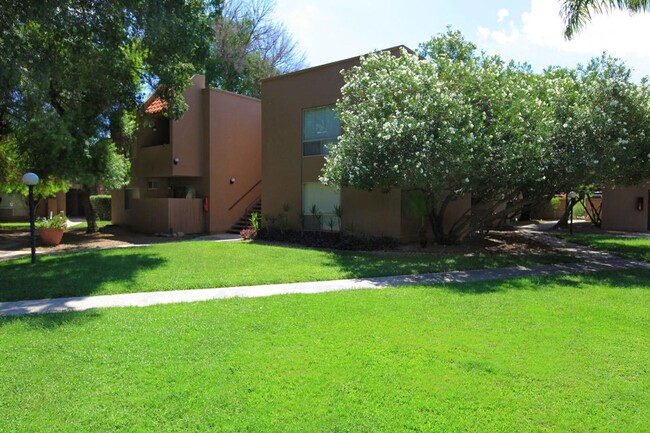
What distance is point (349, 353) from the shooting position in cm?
461

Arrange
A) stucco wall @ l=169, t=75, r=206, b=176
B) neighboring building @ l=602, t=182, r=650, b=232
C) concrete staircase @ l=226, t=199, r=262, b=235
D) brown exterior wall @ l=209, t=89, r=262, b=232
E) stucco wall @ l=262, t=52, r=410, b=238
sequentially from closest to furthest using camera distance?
stucco wall @ l=262, t=52, r=410, b=238 → stucco wall @ l=169, t=75, r=206, b=176 → brown exterior wall @ l=209, t=89, r=262, b=232 → concrete staircase @ l=226, t=199, r=262, b=235 → neighboring building @ l=602, t=182, r=650, b=232

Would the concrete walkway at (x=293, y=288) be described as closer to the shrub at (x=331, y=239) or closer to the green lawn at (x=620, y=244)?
the green lawn at (x=620, y=244)

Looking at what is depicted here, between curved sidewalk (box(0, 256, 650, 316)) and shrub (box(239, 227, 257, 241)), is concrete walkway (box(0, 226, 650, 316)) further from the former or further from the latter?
shrub (box(239, 227, 257, 241))

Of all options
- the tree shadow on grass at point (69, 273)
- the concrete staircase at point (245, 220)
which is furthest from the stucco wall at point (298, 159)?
the tree shadow on grass at point (69, 273)

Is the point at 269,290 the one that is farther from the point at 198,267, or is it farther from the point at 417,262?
the point at 417,262

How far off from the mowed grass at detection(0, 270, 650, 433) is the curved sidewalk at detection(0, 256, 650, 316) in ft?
2.05

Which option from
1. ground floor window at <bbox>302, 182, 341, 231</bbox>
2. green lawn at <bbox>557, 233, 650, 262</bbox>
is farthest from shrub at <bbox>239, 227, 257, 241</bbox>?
green lawn at <bbox>557, 233, 650, 262</bbox>

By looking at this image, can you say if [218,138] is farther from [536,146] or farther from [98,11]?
[536,146]

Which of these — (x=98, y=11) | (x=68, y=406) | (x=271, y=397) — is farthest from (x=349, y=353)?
(x=98, y=11)

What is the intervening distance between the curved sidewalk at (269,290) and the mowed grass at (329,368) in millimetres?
624

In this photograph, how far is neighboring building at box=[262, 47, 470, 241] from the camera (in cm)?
1427

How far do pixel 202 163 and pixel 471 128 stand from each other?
12.2 m

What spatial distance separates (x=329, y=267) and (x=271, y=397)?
263 inches

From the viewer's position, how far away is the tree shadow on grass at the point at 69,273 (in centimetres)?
770
